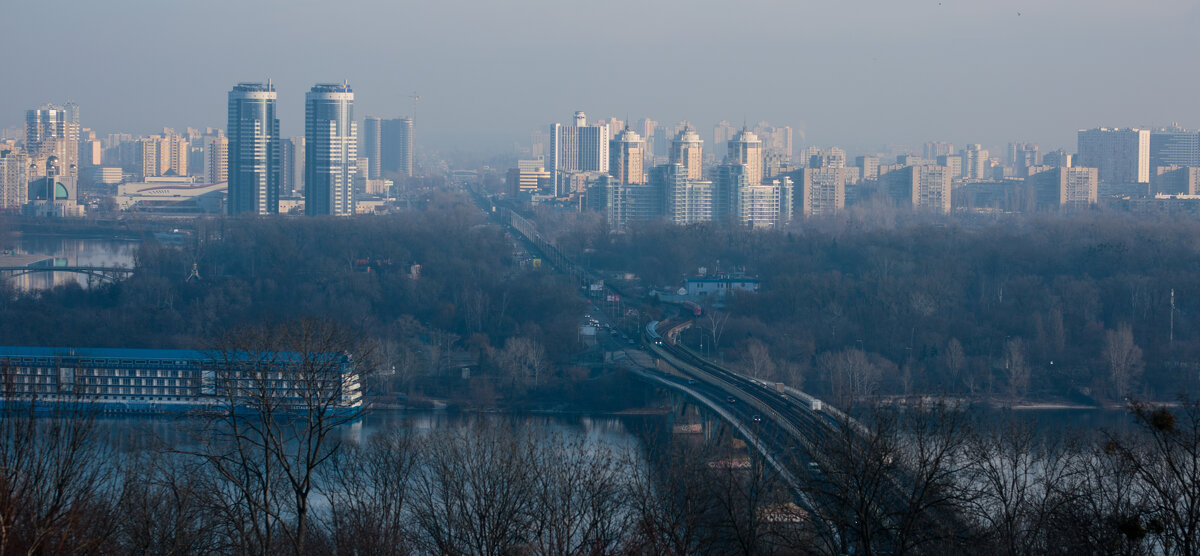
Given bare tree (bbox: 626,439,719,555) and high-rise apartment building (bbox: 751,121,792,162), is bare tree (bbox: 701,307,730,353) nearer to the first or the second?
bare tree (bbox: 626,439,719,555)

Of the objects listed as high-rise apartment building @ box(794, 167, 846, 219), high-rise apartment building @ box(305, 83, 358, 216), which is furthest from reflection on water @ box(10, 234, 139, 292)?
high-rise apartment building @ box(794, 167, 846, 219)

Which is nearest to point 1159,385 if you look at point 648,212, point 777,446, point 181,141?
point 777,446

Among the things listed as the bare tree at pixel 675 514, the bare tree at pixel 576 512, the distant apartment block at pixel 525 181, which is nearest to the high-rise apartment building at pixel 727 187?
the distant apartment block at pixel 525 181

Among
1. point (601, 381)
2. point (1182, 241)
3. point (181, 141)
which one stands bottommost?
point (601, 381)

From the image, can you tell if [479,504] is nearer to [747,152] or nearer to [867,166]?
[747,152]

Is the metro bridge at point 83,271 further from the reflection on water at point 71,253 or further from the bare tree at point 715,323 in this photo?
the bare tree at point 715,323

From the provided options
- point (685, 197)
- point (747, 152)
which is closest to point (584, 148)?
point (747, 152)

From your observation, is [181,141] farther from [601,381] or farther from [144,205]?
[601,381]
